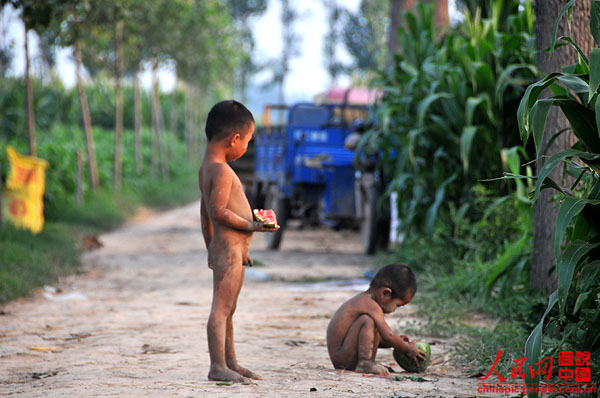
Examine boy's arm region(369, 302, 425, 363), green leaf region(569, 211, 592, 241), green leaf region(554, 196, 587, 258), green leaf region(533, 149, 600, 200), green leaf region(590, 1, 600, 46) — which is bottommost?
boy's arm region(369, 302, 425, 363)

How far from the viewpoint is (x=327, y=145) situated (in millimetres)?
12148

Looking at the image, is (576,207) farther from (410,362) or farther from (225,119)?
(225,119)

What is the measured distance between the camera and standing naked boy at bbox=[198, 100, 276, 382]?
13.3ft

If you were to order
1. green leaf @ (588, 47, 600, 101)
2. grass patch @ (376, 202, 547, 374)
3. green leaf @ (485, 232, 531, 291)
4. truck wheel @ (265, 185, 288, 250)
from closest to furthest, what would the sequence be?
green leaf @ (588, 47, 600, 101) → grass patch @ (376, 202, 547, 374) → green leaf @ (485, 232, 531, 291) → truck wheel @ (265, 185, 288, 250)

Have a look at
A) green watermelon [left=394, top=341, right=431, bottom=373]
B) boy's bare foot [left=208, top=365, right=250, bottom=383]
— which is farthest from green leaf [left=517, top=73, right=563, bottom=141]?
boy's bare foot [left=208, top=365, right=250, bottom=383]

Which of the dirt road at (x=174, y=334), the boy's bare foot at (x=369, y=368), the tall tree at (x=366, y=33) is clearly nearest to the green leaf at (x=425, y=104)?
the dirt road at (x=174, y=334)

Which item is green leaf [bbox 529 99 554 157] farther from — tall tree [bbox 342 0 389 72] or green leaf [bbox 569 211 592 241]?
tall tree [bbox 342 0 389 72]

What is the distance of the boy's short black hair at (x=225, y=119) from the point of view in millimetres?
4160

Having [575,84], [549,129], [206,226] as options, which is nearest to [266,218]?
[206,226]

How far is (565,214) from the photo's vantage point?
3434mm

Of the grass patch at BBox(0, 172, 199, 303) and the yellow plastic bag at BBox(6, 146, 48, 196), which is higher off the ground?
the yellow plastic bag at BBox(6, 146, 48, 196)

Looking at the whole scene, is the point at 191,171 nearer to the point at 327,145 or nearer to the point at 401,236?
the point at 327,145

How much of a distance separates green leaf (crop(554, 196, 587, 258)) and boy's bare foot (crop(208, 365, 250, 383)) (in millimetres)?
1631

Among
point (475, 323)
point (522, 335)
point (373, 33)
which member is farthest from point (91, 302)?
point (373, 33)
